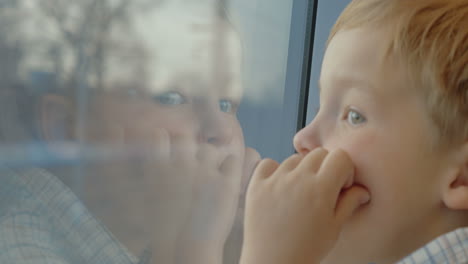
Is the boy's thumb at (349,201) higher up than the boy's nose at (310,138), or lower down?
lower down

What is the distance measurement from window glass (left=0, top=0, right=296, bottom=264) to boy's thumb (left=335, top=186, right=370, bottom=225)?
283mm

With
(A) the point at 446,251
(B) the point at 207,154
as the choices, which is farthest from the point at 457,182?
(B) the point at 207,154

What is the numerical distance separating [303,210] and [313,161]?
7 centimetres

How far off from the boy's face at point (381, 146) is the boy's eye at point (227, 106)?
0.79ft

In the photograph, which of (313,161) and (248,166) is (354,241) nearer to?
(313,161)

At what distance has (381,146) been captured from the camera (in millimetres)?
651

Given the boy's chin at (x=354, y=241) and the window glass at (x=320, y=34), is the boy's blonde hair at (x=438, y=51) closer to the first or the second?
the boy's chin at (x=354, y=241)

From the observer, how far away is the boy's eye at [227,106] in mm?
895

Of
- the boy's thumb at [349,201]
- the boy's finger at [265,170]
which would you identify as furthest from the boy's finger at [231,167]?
the boy's thumb at [349,201]

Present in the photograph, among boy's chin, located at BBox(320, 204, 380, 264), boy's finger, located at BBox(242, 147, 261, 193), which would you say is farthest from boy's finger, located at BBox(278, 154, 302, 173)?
boy's finger, located at BBox(242, 147, 261, 193)

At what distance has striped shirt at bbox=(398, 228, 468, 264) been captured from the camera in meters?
0.64

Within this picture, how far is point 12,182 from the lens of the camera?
564mm

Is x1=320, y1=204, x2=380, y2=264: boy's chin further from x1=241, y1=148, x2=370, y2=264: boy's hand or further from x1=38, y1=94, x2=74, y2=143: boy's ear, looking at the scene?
x1=38, y1=94, x2=74, y2=143: boy's ear

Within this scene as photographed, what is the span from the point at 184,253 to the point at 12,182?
1.24 ft
